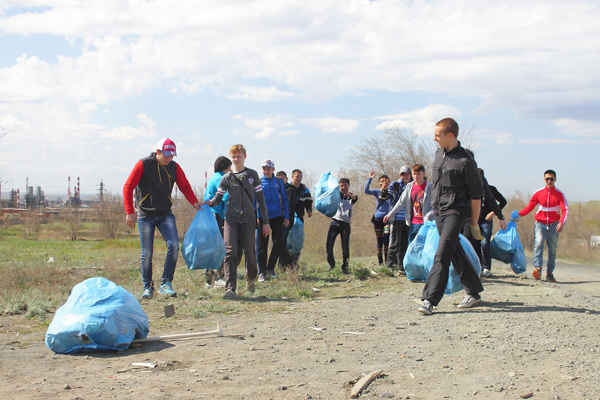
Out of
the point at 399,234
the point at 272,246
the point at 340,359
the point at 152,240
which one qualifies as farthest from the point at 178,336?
the point at 399,234

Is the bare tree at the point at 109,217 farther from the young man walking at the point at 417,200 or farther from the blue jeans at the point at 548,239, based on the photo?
the blue jeans at the point at 548,239

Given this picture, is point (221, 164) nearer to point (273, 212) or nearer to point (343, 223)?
point (273, 212)

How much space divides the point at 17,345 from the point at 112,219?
35.2 meters

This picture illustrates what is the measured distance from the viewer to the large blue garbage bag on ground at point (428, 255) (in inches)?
225

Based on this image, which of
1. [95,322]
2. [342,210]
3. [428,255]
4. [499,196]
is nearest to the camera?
[95,322]

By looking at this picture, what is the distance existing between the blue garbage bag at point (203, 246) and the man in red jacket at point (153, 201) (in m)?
0.33

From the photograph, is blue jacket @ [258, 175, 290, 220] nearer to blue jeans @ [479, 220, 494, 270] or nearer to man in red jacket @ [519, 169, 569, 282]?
blue jeans @ [479, 220, 494, 270]

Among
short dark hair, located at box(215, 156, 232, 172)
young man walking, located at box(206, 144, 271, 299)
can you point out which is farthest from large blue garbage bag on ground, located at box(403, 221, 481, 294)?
short dark hair, located at box(215, 156, 232, 172)

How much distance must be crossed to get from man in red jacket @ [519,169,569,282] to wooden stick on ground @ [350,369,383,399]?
629 centimetres

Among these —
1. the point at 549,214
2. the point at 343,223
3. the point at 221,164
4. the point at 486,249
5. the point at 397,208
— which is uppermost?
the point at 221,164

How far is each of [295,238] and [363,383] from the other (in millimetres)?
6229

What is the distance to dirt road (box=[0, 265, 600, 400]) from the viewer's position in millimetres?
3035

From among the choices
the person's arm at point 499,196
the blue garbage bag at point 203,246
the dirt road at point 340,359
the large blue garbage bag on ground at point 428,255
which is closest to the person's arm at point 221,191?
the blue garbage bag at point 203,246

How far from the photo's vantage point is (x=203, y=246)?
6.86 m
